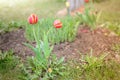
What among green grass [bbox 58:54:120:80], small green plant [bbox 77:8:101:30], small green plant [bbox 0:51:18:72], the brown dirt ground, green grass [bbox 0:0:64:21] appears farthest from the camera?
green grass [bbox 0:0:64:21]

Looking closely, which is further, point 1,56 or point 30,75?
point 1,56


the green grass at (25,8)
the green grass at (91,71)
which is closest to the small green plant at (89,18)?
the green grass at (91,71)

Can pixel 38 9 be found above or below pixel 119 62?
above

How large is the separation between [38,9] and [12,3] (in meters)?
0.82

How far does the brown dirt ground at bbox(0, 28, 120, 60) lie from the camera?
342cm

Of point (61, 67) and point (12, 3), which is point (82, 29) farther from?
point (12, 3)

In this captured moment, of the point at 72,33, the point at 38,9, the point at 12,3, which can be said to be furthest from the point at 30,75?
the point at 12,3

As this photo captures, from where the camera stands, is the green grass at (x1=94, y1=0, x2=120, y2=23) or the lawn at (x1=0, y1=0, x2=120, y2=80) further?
the green grass at (x1=94, y1=0, x2=120, y2=23)

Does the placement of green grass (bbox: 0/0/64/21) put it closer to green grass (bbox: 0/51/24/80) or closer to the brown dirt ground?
the brown dirt ground

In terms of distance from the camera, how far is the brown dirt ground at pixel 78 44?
3.42m

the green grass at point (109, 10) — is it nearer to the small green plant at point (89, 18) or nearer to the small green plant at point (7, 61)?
the small green plant at point (89, 18)

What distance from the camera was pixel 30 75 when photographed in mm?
2893

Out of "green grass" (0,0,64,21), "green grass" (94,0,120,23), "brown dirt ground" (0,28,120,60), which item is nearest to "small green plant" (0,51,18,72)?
"brown dirt ground" (0,28,120,60)

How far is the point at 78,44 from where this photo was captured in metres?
3.62
